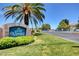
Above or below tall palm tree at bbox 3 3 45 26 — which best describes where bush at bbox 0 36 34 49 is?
below

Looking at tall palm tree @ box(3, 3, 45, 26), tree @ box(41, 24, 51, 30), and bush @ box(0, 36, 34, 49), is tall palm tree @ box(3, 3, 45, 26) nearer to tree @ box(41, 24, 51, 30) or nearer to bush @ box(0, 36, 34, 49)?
tree @ box(41, 24, 51, 30)

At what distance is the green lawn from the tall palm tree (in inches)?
21.3

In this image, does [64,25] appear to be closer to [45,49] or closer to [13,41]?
[45,49]

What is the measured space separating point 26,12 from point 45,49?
109cm

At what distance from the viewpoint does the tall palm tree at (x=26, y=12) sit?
712cm

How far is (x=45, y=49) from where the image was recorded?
7.01 meters

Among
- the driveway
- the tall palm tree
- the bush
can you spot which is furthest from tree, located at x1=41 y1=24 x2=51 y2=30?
the bush

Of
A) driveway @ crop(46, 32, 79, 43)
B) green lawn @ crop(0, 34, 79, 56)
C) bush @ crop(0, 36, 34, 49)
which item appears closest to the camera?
green lawn @ crop(0, 34, 79, 56)

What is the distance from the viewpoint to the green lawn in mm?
6895

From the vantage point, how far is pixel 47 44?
709cm

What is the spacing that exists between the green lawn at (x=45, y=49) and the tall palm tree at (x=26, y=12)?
1.77 feet

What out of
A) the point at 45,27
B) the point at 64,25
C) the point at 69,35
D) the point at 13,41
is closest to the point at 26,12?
the point at 45,27

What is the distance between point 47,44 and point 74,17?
997 mm

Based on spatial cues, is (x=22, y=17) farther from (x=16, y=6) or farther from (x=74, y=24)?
(x=74, y=24)
